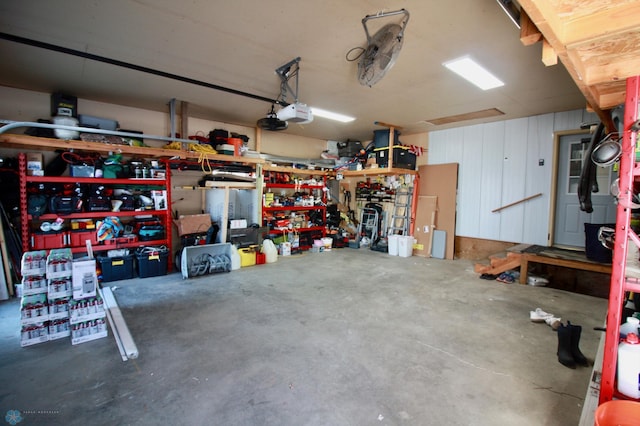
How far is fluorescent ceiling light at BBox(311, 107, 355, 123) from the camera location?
5.20 m

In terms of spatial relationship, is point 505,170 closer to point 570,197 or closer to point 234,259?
point 570,197

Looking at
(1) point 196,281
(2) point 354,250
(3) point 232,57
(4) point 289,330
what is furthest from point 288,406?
(2) point 354,250

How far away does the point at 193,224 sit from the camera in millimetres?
5000

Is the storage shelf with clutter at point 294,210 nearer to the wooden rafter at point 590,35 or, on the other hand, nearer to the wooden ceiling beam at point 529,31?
the wooden ceiling beam at point 529,31

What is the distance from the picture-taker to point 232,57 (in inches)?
127

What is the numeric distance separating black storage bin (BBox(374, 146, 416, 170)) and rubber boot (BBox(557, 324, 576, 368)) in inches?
177

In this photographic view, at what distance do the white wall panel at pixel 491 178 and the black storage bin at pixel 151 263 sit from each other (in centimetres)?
625

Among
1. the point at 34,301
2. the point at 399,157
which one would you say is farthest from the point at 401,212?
the point at 34,301

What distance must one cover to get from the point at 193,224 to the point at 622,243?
5.25m

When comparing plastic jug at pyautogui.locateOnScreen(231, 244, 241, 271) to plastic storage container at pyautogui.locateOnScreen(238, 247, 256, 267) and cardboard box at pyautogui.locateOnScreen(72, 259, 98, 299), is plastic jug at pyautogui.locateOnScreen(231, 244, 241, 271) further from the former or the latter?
cardboard box at pyautogui.locateOnScreen(72, 259, 98, 299)

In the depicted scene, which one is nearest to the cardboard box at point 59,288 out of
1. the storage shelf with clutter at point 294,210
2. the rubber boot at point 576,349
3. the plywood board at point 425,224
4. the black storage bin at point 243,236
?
the black storage bin at point 243,236

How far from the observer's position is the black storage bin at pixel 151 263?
4523 millimetres

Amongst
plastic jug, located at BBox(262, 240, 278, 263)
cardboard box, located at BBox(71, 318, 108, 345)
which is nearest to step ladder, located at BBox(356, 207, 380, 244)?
plastic jug, located at BBox(262, 240, 278, 263)

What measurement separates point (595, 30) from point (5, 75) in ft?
20.2
